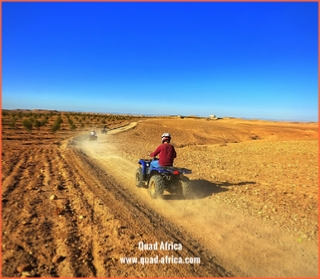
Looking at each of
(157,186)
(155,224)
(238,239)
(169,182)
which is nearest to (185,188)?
(169,182)

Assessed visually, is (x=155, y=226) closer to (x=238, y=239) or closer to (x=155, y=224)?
(x=155, y=224)

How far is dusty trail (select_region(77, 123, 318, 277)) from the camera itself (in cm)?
446

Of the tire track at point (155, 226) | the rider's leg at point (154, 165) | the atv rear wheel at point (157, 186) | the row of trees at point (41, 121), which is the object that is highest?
the rider's leg at point (154, 165)

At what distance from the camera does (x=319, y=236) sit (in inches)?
215

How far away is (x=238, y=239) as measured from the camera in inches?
213

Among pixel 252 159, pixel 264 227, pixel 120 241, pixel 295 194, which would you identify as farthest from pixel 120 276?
pixel 252 159

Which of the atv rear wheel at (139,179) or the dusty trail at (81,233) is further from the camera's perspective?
the atv rear wheel at (139,179)

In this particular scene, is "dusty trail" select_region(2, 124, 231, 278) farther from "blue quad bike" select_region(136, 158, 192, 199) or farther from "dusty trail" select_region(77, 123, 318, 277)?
"blue quad bike" select_region(136, 158, 192, 199)

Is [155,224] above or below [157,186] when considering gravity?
below

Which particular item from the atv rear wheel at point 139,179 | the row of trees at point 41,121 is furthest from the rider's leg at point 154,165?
the row of trees at point 41,121

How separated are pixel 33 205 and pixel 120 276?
384 cm

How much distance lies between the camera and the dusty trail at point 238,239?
4.46 metres

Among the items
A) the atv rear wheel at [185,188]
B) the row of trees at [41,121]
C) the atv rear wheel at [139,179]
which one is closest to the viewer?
the atv rear wheel at [185,188]

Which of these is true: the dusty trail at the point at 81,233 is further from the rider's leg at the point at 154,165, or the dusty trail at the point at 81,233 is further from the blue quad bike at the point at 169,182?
the rider's leg at the point at 154,165
